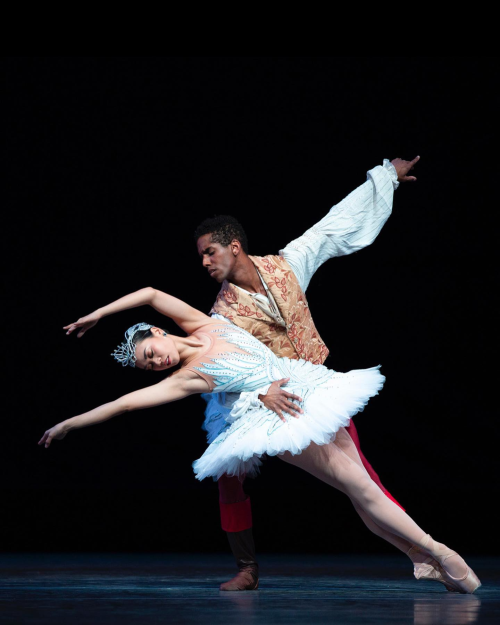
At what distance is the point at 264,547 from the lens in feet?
14.3

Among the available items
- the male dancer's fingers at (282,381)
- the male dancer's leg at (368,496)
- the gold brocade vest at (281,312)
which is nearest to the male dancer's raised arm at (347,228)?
the gold brocade vest at (281,312)

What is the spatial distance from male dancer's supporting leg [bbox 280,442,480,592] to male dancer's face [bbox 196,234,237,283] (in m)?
0.72

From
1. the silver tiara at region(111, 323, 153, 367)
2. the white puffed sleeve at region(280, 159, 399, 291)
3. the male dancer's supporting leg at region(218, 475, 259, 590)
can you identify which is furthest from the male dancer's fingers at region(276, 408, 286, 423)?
the white puffed sleeve at region(280, 159, 399, 291)

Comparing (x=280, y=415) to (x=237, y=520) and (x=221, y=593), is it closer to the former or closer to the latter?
(x=237, y=520)

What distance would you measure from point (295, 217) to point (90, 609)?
2646 mm

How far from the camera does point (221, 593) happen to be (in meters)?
2.88

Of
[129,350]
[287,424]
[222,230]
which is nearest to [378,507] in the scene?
[287,424]

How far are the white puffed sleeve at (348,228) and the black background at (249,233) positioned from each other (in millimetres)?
1148

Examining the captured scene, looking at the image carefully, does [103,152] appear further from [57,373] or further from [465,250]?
[465,250]

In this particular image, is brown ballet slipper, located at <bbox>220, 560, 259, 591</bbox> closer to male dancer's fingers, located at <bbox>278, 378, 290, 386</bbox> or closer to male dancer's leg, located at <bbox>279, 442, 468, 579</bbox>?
male dancer's leg, located at <bbox>279, 442, 468, 579</bbox>

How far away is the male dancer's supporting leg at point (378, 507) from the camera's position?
9.37 ft

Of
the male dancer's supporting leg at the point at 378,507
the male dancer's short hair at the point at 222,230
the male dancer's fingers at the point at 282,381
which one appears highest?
the male dancer's short hair at the point at 222,230

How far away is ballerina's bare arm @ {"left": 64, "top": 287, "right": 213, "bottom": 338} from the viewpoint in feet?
9.81

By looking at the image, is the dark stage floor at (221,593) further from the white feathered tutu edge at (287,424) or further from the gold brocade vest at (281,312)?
the gold brocade vest at (281,312)
